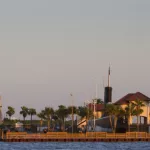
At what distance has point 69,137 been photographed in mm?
→ 190000

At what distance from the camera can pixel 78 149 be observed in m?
152

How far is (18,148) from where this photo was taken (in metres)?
154

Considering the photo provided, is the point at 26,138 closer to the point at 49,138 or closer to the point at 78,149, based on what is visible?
the point at 49,138

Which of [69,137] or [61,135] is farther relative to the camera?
[61,135]

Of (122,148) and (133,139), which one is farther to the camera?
(133,139)

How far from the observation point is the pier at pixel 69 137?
18650 cm

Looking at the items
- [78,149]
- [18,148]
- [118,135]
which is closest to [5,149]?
[18,148]

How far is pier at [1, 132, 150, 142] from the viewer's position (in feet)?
612

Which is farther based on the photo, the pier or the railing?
the railing

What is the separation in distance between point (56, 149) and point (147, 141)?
170 ft

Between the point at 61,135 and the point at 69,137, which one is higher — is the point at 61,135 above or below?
above

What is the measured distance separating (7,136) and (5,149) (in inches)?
1457

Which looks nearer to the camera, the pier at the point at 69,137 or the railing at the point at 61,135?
the pier at the point at 69,137

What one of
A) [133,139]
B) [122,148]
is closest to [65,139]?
[133,139]
